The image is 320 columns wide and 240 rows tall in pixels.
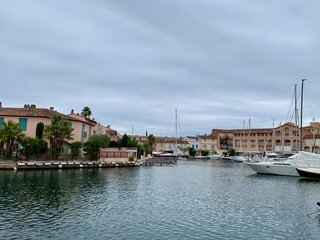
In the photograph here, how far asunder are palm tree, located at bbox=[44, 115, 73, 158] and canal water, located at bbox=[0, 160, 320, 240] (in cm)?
2439

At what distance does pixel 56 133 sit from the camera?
63.6 meters

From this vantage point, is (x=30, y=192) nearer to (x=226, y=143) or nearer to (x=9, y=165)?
(x=9, y=165)

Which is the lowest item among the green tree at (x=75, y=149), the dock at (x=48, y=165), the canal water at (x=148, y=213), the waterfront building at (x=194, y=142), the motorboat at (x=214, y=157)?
the canal water at (x=148, y=213)

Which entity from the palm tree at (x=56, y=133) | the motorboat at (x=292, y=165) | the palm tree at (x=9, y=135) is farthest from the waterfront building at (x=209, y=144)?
the palm tree at (x=9, y=135)

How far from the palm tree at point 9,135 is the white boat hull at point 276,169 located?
41.5 meters

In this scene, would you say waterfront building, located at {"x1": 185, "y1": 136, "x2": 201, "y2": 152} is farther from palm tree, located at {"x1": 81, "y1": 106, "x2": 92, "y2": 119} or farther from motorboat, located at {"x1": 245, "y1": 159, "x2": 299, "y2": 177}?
motorboat, located at {"x1": 245, "y1": 159, "x2": 299, "y2": 177}

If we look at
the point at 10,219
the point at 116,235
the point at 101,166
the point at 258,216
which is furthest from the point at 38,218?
the point at 101,166

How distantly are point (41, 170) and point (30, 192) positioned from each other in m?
23.7

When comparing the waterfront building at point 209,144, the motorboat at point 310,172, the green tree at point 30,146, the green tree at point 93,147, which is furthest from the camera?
the waterfront building at point 209,144

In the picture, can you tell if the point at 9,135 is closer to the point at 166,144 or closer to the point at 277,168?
the point at 277,168

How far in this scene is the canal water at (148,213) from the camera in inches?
803

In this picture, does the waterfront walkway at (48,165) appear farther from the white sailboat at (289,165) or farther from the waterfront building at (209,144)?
the waterfront building at (209,144)

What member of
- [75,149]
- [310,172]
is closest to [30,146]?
[75,149]

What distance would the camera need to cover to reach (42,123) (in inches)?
2628
